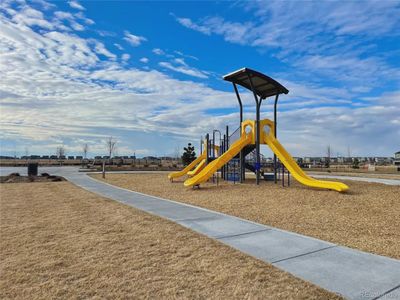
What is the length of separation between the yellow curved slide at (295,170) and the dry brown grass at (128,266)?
796cm

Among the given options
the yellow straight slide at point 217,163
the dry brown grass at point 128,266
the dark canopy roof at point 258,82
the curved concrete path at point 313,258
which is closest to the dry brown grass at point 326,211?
the curved concrete path at point 313,258

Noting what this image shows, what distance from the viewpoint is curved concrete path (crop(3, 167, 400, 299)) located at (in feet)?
11.6

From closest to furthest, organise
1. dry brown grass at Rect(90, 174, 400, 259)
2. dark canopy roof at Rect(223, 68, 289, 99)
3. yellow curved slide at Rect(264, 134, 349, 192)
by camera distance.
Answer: dry brown grass at Rect(90, 174, 400, 259) → yellow curved slide at Rect(264, 134, 349, 192) → dark canopy roof at Rect(223, 68, 289, 99)

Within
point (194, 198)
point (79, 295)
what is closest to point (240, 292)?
point (79, 295)

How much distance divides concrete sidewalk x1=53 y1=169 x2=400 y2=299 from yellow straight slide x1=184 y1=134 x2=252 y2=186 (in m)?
6.62

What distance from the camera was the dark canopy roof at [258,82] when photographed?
1506 cm

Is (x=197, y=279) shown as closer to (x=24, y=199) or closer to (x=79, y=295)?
(x=79, y=295)

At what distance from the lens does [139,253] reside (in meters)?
4.75

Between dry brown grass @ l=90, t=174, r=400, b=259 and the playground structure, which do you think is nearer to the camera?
dry brown grass @ l=90, t=174, r=400, b=259

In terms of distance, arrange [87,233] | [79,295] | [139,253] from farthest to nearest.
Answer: [87,233], [139,253], [79,295]

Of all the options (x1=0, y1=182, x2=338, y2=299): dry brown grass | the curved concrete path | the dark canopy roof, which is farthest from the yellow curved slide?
(x1=0, y1=182, x2=338, y2=299): dry brown grass

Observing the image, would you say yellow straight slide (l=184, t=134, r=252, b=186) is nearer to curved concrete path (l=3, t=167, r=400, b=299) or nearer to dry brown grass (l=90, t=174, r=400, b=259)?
dry brown grass (l=90, t=174, r=400, b=259)

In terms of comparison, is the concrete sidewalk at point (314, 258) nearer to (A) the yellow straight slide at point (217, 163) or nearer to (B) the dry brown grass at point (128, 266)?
(B) the dry brown grass at point (128, 266)

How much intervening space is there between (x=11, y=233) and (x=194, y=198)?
254 inches
